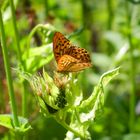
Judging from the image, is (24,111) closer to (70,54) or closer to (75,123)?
(75,123)

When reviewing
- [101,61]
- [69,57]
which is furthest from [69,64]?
[101,61]

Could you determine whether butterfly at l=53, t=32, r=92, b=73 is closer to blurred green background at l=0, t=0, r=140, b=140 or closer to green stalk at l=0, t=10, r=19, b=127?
green stalk at l=0, t=10, r=19, b=127

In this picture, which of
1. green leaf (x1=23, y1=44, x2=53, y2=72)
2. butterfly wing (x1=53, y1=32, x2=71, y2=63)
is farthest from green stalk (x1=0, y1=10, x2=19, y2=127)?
green leaf (x1=23, y1=44, x2=53, y2=72)

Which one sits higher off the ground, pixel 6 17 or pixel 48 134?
pixel 6 17

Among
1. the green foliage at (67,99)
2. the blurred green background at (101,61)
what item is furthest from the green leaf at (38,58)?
the green foliage at (67,99)

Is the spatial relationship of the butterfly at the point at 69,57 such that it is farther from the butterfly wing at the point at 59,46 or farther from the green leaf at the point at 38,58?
the green leaf at the point at 38,58

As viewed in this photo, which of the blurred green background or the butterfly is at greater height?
the butterfly

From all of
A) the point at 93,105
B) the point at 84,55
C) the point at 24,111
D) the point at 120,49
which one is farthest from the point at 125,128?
the point at 84,55

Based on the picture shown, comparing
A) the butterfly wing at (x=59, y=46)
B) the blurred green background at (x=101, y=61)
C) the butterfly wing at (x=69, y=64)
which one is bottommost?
the blurred green background at (x=101, y=61)
